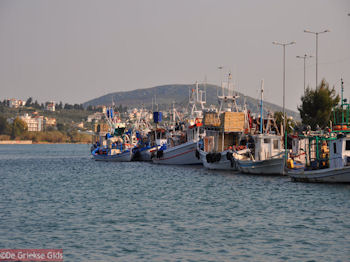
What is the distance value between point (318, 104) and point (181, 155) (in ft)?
68.0

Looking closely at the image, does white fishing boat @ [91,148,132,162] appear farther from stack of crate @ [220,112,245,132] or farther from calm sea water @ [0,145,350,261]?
calm sea water @ [0,145,350,261]

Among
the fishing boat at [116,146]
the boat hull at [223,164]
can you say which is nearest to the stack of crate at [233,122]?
the boat hull at [223,164]

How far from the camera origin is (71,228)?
2812 centimetres

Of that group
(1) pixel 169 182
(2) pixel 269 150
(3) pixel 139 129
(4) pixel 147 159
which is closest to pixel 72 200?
(1) pixel 169 182

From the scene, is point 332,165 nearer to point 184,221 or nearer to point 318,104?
point 184,221

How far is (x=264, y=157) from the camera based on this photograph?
187ft

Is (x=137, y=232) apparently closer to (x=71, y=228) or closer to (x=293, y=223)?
(x=71, y=228)

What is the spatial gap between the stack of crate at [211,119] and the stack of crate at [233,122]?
3986mm

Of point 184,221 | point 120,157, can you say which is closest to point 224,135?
point 120,157

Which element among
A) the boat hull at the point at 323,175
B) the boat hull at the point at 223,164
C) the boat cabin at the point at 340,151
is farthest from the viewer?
the boat hull at the point at 223,164

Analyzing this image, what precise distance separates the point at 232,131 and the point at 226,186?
17631 millimetres

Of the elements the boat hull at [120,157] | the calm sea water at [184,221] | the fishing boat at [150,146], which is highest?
the fishing boat at [150,146]

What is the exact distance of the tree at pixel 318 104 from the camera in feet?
284

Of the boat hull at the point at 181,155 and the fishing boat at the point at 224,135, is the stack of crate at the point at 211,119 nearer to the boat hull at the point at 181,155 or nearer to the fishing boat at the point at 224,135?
the fishing boat at the point at 224,135
